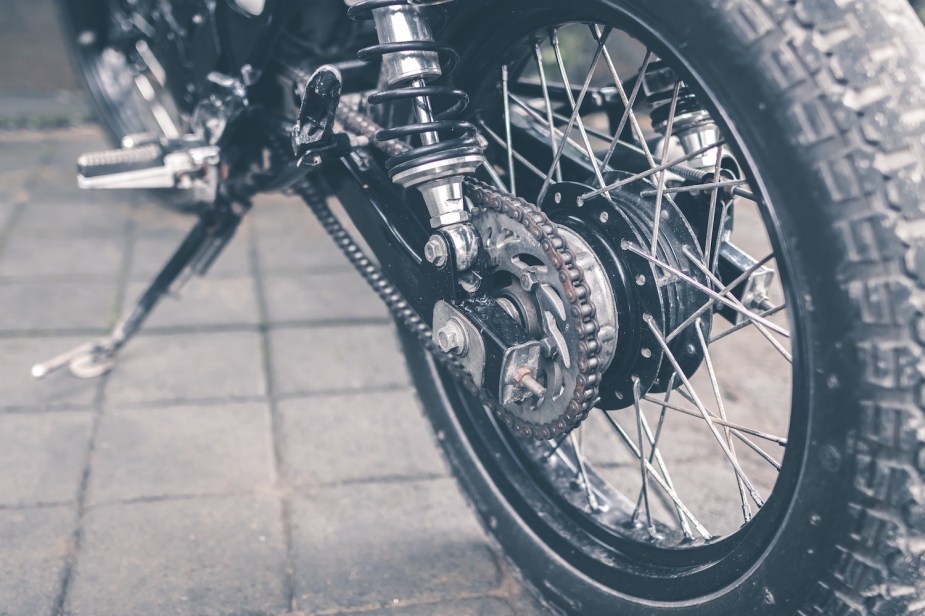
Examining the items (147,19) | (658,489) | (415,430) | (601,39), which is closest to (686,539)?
(658,489)

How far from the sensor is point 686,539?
1.33 meters

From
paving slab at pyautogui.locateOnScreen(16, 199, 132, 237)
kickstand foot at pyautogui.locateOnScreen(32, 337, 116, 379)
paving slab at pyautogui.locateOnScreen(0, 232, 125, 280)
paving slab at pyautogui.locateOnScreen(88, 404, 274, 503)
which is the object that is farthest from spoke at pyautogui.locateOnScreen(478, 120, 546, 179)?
paving slab at pyautogui.locateOnScreen(16, 199, 132, 237)

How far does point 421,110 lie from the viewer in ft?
4.29

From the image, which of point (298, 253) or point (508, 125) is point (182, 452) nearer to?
point (508, 125)

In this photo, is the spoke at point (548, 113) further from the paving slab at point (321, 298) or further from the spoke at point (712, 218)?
the paving slab at point (321, 298)

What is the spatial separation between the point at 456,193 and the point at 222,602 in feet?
2.60

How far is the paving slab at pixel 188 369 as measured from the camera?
2.15 meters

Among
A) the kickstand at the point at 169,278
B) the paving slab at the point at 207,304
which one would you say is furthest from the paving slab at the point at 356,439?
the paving slab at the point at 207,304

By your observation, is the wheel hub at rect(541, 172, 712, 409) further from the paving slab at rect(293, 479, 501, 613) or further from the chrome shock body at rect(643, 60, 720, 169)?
the paving slab at rect(293, 479, 501, 613)

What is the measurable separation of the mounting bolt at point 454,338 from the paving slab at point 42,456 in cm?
91

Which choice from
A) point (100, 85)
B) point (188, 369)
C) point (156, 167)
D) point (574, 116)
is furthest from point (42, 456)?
point (100, 85)

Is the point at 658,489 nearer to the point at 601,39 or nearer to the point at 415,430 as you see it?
the point at 415,430

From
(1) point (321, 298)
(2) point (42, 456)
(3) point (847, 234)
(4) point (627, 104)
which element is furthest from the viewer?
(1) point (321, 298)

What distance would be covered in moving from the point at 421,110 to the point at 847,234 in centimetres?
63
